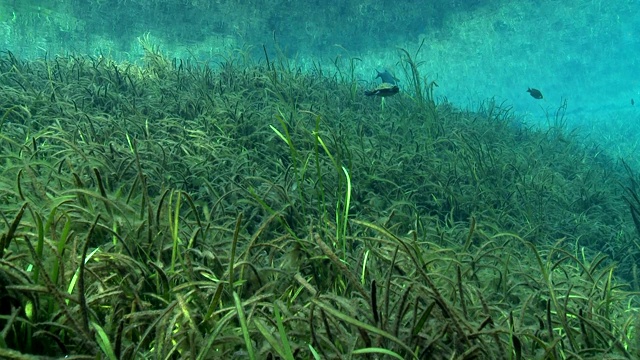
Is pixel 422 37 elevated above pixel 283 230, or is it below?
above

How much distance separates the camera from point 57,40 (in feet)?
46.8

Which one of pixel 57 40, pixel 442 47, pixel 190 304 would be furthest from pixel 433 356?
pixel 442 47

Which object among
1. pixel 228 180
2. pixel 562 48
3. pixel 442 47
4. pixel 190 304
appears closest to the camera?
pixel 190 304

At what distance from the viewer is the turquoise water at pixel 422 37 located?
A: 14.5 meters

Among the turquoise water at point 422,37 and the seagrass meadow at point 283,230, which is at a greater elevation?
the turquoise water at point 422,37

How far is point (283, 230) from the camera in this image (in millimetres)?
3195

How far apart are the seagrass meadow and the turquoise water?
2.81 meters

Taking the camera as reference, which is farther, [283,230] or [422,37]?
[422,37]

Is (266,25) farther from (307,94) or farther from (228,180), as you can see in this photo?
(228,180)

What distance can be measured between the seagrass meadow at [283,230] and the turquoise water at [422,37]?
2.81 metres

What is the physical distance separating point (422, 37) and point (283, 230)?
2065 cm

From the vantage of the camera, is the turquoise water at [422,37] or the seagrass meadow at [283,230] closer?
the seagrass meadow at [283,230]

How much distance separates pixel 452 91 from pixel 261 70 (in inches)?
852

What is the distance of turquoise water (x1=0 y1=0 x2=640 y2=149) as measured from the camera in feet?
47.5
